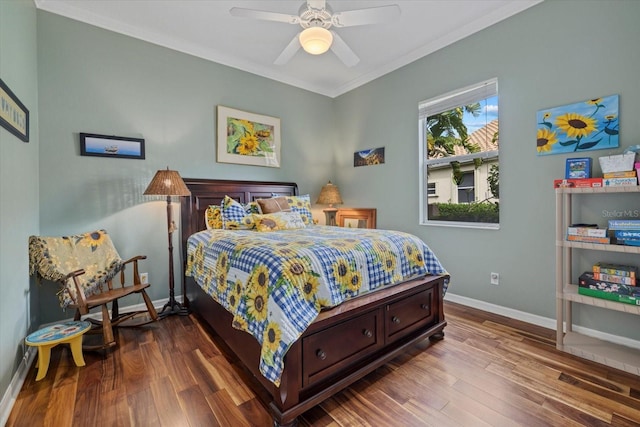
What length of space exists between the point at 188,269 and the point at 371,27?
314 centimetres

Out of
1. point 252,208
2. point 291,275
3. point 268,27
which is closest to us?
point 291,275

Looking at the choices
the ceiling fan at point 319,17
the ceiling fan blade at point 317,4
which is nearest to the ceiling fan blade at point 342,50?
the ceiling fan at point 319,17

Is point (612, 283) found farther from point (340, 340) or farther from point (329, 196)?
point (329, 196)

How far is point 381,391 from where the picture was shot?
1.71 meters

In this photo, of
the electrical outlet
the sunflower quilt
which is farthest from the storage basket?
the sunflower quilt

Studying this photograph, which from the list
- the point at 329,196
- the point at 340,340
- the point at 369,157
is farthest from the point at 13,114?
the point at 369,157

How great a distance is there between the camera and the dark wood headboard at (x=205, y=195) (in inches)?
127

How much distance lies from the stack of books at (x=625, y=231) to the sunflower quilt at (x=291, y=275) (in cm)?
120

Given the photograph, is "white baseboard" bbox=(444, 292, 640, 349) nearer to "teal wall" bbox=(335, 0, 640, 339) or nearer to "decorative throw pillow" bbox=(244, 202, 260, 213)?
"teal wall" bbox=(335, 0, 640, 339)

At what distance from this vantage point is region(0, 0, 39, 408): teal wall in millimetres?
1631

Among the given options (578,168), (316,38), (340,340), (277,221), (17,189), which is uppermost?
(316,38)

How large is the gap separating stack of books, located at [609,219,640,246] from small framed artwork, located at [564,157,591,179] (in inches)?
15.7

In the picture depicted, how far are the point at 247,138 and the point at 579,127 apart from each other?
3.43 meters

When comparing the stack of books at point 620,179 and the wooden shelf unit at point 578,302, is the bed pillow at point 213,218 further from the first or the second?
the stack of books at point 620,179
